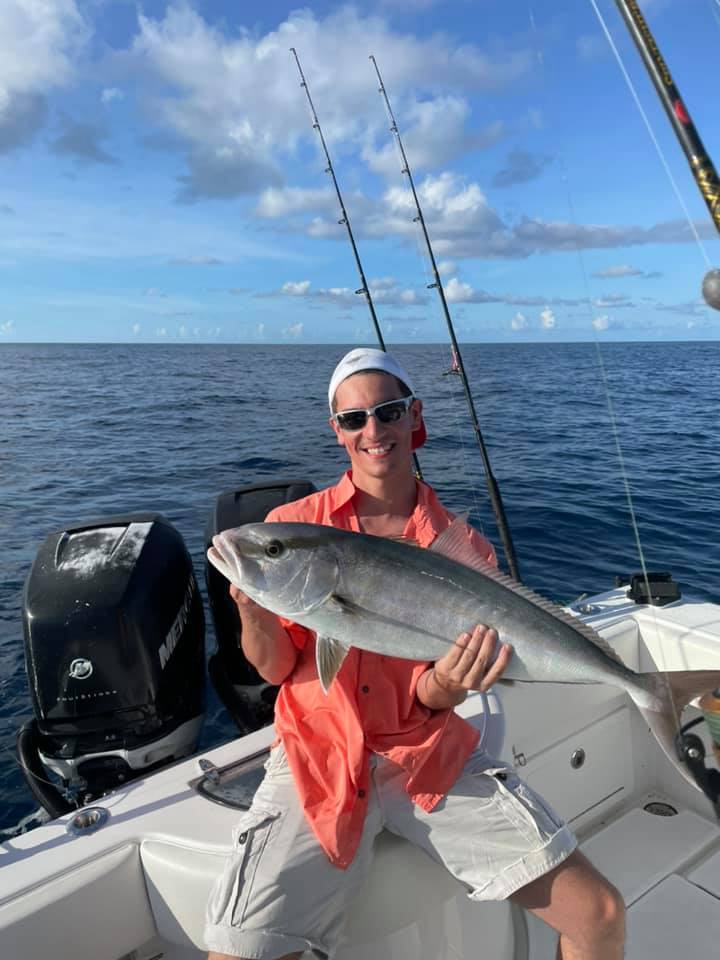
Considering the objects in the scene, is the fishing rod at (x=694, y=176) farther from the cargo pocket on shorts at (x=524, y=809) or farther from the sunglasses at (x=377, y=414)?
the sunglasses at (x=377, y=414)

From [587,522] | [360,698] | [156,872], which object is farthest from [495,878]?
[587,522]

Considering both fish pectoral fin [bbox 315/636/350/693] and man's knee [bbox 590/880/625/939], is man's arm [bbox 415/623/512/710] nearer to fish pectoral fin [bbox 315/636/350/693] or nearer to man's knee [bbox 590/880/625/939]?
fish pectoral fin [bbox 315/636/350/693]

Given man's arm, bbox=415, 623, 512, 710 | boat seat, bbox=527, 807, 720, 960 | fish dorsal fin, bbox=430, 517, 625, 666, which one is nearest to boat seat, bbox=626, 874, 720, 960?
boat seat, bbox=527, 807, 720, 960

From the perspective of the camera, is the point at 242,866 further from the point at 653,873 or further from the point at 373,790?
the point at 653,873

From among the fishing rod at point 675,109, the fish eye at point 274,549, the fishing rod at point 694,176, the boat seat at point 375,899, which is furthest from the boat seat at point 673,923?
the fishing rod at point 675,109

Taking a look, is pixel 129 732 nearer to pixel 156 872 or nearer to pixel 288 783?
pixel 156 872

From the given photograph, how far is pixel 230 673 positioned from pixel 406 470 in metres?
2.00

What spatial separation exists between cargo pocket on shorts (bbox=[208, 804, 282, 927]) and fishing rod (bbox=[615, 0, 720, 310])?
2746mm

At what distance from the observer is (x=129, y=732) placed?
335 centimetres

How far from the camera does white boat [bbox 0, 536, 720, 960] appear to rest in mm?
2336

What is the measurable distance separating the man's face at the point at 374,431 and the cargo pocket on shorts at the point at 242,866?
1.30 metres

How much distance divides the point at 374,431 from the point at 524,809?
4.79 feet

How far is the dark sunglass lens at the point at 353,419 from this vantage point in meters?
2.47

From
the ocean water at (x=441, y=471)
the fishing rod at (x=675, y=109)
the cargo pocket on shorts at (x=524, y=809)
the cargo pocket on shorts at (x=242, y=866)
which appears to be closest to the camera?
the cargo pocket on shorts at (x=242, y=866)
